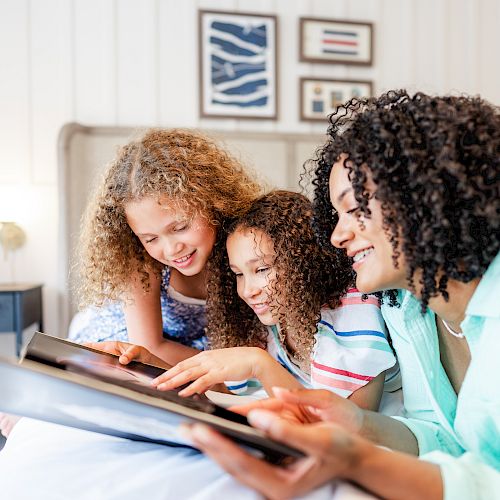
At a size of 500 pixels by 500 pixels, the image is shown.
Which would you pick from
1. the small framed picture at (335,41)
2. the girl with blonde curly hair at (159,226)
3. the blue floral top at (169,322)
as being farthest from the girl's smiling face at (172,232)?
the small framed picture at (335,41)

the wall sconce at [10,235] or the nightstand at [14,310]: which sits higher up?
the wall sconce at [10,235]

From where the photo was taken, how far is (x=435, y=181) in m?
0.75

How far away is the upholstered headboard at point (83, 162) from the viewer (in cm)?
302

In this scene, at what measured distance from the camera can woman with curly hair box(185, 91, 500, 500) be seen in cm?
73

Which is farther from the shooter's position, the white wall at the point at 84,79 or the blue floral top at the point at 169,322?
the white wall at the point at 84,79

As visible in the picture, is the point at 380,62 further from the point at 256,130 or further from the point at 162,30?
the point at 162,30

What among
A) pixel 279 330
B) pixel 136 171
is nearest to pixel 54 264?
pixel 136 171

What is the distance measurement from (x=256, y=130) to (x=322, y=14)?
2.66 feet

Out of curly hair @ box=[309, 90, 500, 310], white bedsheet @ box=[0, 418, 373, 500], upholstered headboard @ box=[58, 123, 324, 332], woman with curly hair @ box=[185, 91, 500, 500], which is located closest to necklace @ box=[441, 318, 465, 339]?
woman with curly hair @ box=[185, 91, 500, 500]

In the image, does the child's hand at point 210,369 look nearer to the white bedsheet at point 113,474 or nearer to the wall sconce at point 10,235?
the white bedsheet at point 113,474

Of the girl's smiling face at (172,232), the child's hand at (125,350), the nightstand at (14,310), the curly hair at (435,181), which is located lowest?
the nightstand at (14,310)

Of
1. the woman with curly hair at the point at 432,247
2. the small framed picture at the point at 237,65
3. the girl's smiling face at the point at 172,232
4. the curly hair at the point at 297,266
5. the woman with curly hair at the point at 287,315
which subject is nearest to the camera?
the woman with curly hair at the point at 432,247

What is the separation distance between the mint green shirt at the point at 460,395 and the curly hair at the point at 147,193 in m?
0.60

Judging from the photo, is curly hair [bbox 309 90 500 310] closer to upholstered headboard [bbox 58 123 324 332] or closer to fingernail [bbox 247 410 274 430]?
fingernail [bbox 247 410 274 430]
